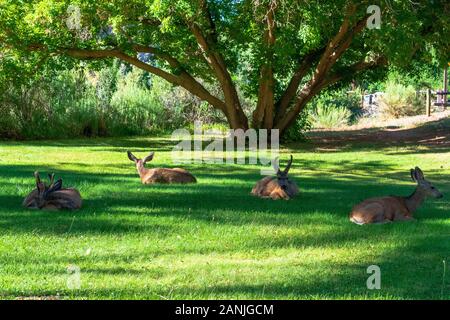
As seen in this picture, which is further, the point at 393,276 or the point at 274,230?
the point at 274,230

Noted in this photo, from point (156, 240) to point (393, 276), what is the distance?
2.77 m

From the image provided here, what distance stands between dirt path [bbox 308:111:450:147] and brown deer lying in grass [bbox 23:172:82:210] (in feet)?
54.0

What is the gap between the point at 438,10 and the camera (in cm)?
2369

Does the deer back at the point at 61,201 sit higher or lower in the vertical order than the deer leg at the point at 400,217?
higher

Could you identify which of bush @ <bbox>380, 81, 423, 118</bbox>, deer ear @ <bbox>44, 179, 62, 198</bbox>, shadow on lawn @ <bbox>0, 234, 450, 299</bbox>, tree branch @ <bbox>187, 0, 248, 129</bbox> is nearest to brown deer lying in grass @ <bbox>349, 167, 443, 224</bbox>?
shadow on lawn @ <bbox>0, 234, 450, 299</bbox>

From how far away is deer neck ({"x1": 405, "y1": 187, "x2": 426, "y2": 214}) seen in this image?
10.6 meters

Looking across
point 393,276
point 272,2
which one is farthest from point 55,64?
point 393,276

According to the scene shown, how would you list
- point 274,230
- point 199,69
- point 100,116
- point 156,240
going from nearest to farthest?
point 156,240 < point 274,230 < point 199,69 < point 100,116

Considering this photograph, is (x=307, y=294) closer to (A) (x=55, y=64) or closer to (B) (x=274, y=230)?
(B) (x=274, y=230)

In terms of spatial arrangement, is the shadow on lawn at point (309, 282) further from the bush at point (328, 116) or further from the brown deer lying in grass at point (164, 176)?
the bush at point (328, 116)

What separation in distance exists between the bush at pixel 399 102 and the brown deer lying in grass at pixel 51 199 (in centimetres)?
2833

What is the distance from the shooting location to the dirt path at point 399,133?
89.5ft

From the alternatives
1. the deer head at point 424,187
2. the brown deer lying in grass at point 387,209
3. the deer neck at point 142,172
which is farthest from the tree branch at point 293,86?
the brown deer lying in grass at point 387,209

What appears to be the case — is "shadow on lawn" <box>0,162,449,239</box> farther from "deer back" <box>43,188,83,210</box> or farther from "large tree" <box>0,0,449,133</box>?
"large tree" <box>0,0,449,133</box>
